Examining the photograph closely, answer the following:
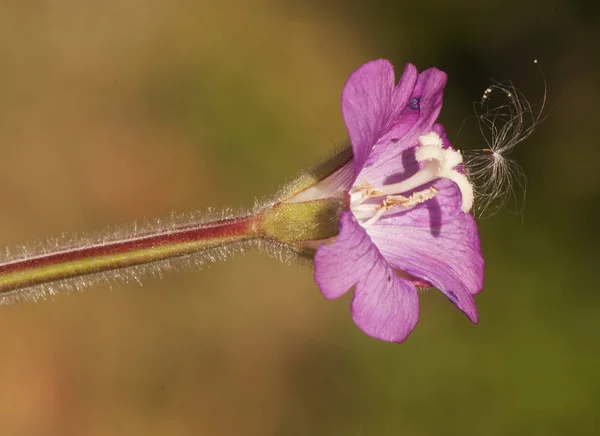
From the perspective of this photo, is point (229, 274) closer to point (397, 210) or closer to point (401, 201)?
point (397, 210)

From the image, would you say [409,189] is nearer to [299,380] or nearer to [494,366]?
[299,380]

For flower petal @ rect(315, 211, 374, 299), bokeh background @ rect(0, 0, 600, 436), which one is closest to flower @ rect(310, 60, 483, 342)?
flower petal @ rect(315, 211, 374, 299)

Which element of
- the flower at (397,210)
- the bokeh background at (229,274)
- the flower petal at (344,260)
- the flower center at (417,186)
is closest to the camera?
the flower petal at (344,260)

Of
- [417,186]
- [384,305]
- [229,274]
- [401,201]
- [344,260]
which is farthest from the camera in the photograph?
[229,274]

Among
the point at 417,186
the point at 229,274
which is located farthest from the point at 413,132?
the point at 229,274

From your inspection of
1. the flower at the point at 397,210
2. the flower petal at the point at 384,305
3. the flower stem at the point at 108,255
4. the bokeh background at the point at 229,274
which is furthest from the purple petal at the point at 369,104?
the bokeh background at the point at 229,274

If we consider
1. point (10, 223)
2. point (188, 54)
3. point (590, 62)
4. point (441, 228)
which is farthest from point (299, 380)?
point (590, 62)

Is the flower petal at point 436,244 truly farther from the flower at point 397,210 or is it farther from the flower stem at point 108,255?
the flower stem at point 108,255
